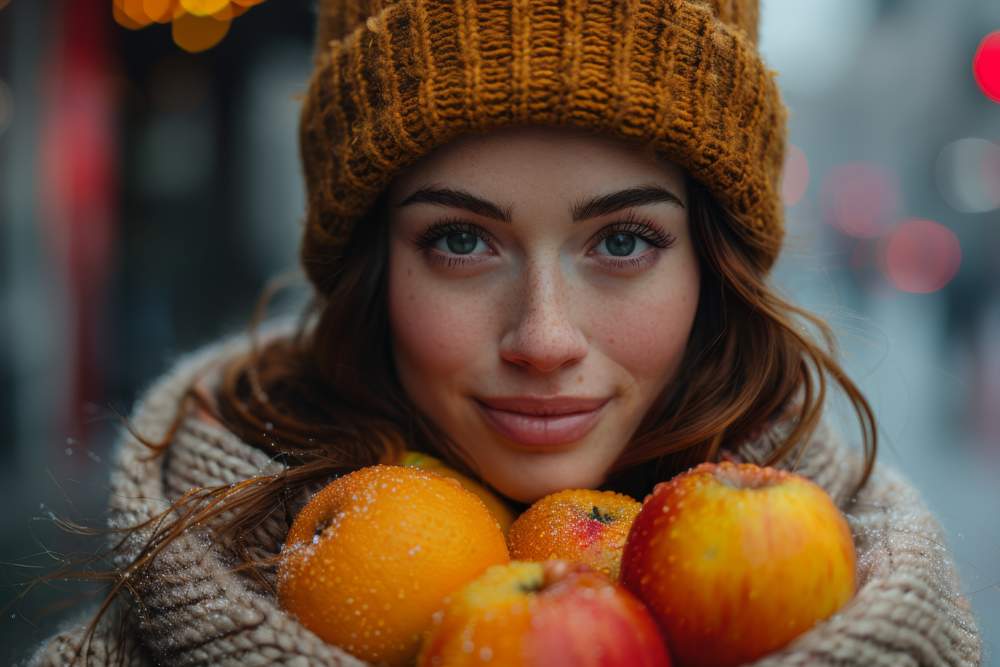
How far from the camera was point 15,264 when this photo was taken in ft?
18.5

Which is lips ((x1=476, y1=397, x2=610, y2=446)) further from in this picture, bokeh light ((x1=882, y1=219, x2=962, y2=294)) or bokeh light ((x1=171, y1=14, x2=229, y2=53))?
bokeh light ((x1=882, y1=219, x2=962, y2=294))

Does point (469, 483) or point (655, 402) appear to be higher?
point (655, 402)

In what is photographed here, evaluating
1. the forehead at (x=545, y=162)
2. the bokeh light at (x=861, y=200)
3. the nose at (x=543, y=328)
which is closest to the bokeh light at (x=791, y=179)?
the forehead at (x=545, y=162)

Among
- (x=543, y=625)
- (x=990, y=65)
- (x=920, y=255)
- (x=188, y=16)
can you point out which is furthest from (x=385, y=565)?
(x=920, y=255)

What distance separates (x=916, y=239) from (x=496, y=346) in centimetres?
2463

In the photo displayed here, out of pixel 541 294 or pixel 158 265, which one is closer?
pixel 541 294

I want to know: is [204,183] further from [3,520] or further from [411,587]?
[411,587]

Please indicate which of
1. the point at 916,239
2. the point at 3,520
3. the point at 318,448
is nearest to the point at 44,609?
the point at 318,448

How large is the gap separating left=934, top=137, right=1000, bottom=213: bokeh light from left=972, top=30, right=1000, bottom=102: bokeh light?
175 cm

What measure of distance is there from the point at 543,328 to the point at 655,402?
395 mm

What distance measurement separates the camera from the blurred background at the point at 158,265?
288 centimetres

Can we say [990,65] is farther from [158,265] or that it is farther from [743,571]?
[743,571]

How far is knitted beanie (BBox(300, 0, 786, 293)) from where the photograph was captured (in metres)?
1.55

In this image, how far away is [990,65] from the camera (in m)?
18.7
